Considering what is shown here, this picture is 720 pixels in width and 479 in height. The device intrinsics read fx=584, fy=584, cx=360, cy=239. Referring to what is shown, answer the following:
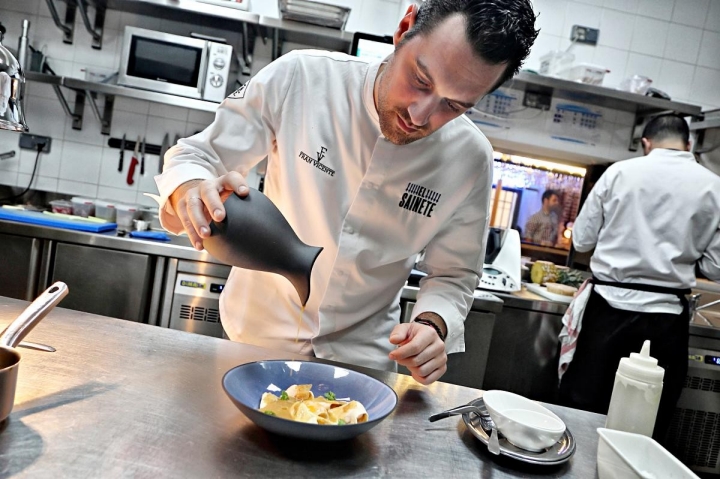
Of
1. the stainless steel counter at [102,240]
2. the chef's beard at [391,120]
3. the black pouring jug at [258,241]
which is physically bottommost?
the stainless steel counter at [102,240]

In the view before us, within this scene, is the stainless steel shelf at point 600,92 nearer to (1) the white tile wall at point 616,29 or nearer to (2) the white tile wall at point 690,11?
(1) the white tile wall at point 616,29

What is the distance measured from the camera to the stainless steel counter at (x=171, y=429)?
29.6 inches

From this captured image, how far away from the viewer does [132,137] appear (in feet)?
11.2

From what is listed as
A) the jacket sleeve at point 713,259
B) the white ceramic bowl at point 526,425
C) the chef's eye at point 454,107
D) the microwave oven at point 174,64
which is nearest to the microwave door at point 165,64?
the microwave oven at point 174,64

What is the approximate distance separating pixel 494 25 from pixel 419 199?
469mm

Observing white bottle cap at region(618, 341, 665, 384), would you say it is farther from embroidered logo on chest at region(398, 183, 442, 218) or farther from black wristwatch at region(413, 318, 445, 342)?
embroidered logo on chest at region(398, 183, 442, 218)

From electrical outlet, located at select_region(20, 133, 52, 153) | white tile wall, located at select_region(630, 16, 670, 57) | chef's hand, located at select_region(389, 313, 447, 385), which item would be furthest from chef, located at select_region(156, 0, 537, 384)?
white tile wall, located at select_region(630, 16, 670, 57)

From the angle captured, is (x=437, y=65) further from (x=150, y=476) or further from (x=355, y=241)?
(x=150, y=476)

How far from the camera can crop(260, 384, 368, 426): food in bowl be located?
85 centimetres

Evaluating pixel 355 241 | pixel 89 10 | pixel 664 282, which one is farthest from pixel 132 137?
pixel 664 282

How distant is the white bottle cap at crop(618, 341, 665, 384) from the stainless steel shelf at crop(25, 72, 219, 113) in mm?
2480

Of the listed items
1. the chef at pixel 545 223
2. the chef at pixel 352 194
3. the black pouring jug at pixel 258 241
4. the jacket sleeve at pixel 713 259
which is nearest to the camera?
the black pouring jug at pixel 258 241

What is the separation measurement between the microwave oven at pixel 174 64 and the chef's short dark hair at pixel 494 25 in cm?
219

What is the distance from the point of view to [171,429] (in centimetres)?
84
